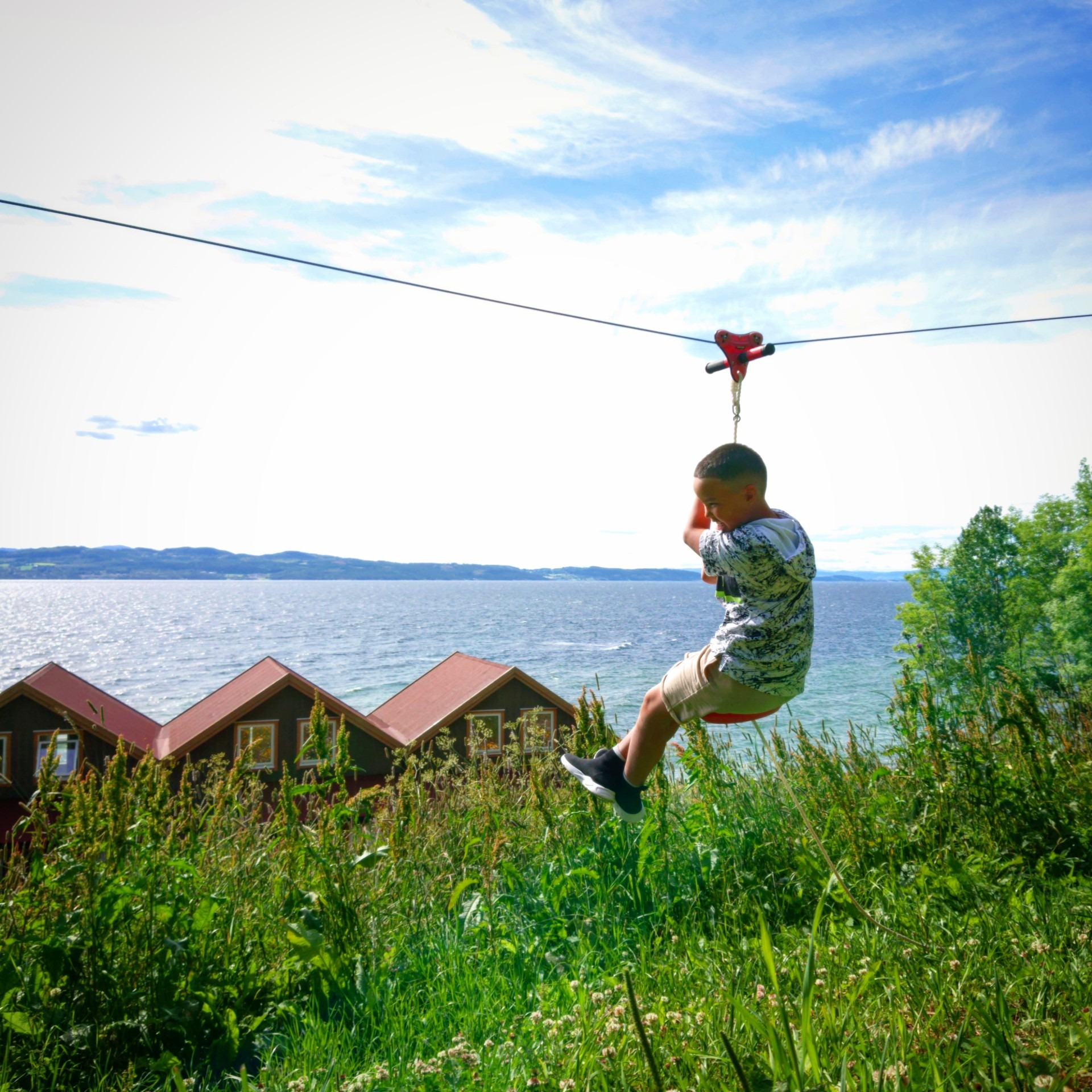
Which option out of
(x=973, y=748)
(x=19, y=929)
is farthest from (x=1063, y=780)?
(x=19, y=929)

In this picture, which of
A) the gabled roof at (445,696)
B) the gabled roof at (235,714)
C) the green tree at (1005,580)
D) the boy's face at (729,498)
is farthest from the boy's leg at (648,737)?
the green tree at (1005,580)

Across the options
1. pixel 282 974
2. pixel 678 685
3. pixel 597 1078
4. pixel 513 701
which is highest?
pixel 678 685

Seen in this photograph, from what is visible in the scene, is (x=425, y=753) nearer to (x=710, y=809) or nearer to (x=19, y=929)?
(x=710, y=809)

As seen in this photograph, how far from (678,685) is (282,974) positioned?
1.94 m

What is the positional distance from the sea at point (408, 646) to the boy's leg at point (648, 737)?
8.06 feet

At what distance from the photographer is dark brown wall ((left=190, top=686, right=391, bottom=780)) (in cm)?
2241

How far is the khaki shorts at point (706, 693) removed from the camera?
3172 mm

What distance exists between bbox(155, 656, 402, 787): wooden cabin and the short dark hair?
18.3 metres

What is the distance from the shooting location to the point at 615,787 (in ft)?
11.7

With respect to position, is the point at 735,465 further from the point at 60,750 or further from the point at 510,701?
the point at 510,701

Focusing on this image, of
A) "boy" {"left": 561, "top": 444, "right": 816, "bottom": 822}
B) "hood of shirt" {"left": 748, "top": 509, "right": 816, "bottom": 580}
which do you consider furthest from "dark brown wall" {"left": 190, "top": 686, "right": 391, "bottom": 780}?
"hood of shirt" {"left": 748, "top": 509, "right": 816, "bottom": 580}

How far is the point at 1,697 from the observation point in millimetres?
19172

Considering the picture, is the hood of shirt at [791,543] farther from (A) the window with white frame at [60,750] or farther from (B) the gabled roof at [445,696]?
(B) the gabled roof at [445,696]

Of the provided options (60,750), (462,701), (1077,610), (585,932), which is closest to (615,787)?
(585,932)
